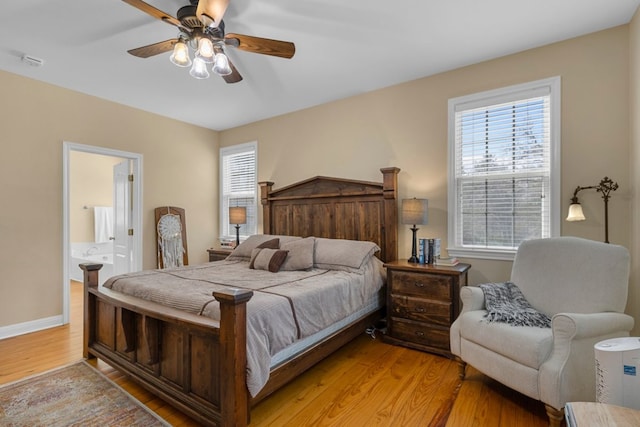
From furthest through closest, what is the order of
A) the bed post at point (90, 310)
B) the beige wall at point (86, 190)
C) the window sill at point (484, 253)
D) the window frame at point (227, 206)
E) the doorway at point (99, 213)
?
the beige wall at point (86, 190) < the window frame at point (227, 206) < the doorway at point (99, 213) < the window sill at point (484, 253) < the bed post at point (90, 310)

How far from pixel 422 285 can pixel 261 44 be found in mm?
2335

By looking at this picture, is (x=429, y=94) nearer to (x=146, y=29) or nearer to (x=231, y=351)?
(x=146, y=29)

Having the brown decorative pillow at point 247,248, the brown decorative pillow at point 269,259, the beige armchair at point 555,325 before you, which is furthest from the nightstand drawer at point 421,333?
the brown decorative pillow at point 247,248

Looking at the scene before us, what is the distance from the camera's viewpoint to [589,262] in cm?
214

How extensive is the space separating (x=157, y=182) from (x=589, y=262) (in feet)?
16.0

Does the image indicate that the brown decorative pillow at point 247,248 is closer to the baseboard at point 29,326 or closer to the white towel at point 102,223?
the baseboard at point 29,326

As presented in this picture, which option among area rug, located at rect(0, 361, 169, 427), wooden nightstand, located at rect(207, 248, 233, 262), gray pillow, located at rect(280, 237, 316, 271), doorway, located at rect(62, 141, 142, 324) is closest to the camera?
area rug, located at rect(0, 361, 169, 427)

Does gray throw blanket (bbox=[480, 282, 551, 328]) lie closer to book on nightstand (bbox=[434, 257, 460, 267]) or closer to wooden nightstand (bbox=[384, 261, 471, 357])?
wooden nightstand (bbox=[384, 261, 471, 357])

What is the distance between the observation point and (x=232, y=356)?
5.26 feet

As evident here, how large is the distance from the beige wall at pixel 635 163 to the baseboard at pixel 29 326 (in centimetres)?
543

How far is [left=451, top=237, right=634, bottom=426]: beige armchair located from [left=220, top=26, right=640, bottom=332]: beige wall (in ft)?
1.77

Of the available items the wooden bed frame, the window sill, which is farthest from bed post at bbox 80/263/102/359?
the window sill

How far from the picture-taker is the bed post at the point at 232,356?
160 centimetres

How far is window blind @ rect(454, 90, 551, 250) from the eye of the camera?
9.15 ft
